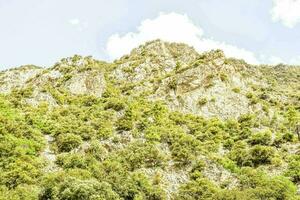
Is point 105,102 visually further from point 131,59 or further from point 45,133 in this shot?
point 131,59

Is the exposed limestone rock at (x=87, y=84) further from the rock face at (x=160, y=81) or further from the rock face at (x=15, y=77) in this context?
the rock face at (x=15, y=77)

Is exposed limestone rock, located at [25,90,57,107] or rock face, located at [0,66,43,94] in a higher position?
rock face, located at [0,66,43,94]

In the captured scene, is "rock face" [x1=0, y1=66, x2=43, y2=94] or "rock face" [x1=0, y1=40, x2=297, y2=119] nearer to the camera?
"rock face" [x1=0, y1=40, x2=297, y2=119]

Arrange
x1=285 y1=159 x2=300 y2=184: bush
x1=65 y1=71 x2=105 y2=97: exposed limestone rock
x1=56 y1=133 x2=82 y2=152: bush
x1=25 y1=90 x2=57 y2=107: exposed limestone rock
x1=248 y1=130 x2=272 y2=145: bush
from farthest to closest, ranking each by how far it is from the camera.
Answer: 1. x1=65 y1=71 x2=105 y2=97: exposed limestone rock
2. x1=25 y1=90 x2=57 y2=107: exposed limestone rock
3. x1=248 y1=130 x2=272 y2=145: bush
4. x1=56 y1=133 x2=82 y2=152: bush
5. x1=285 y1=159 x2=300 y2=184: bush

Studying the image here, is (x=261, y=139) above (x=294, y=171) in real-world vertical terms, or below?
above

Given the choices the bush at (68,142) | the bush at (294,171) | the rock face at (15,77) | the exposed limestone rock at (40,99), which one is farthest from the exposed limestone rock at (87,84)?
the bush at (294,171)

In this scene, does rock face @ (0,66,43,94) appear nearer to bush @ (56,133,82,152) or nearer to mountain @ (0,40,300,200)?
mountain @ (0,40,300,200)

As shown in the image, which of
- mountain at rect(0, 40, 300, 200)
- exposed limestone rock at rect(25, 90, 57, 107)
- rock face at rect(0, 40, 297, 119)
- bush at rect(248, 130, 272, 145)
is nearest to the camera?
mountain at rect(0, 40, 300, 200)

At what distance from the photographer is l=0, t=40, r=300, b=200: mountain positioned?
177 feet

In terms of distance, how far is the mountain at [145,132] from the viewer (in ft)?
177

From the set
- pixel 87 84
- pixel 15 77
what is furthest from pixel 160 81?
pixel 15 77

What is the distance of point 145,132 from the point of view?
66625mm

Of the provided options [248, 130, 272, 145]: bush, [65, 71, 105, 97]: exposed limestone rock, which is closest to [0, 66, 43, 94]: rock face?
[65, 71, 105, 97]: exposed limestone rock

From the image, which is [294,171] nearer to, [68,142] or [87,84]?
[68,142]
